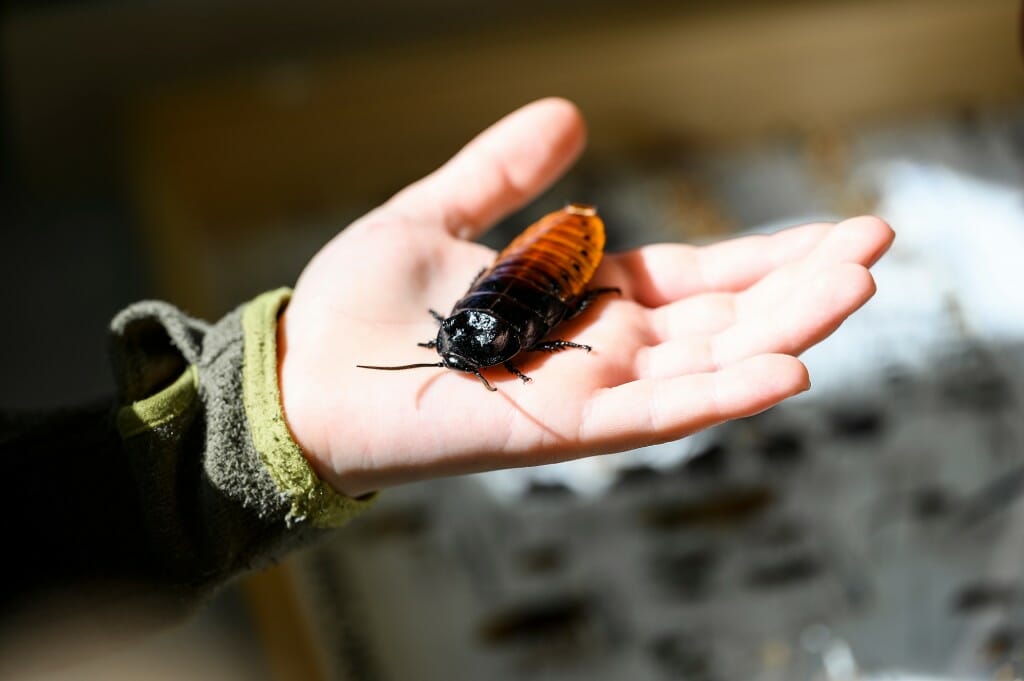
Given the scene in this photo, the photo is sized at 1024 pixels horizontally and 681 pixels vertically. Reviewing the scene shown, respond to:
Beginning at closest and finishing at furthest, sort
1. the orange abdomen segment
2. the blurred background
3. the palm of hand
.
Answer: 1. the palm of hand
2. the orange abdomen segment
3. the blurred background

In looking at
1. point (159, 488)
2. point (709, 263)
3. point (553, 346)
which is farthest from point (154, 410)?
point (709, 263)

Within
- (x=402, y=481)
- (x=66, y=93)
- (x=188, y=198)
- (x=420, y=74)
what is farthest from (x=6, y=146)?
(x=402, y=481)

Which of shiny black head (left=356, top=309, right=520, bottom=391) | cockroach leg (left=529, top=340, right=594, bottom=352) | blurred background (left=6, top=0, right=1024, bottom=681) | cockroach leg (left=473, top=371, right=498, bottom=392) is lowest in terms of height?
blurred background (left=6, top=0, right=1024, bottom=681)

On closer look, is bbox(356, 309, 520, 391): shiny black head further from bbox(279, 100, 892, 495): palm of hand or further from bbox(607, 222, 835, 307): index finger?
bbox(607, 222, 835, 307): index finger

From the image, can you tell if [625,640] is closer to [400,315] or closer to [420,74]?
[400,315]

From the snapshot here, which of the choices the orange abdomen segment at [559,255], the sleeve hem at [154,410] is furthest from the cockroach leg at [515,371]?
the sleeve hem at [154,410]

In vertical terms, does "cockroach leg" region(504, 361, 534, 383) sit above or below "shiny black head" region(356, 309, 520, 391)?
below

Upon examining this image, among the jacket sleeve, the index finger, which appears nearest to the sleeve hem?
the jacket sleeve
